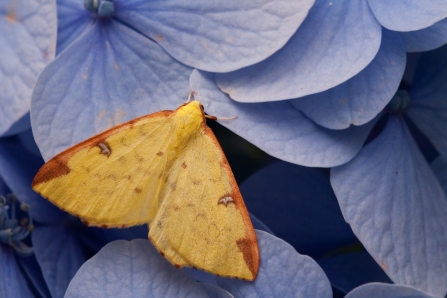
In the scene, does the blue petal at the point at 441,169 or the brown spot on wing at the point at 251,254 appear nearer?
the brown spot on wing at the point at 251,254

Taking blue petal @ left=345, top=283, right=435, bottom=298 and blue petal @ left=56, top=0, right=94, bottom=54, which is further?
blue petal @ left=56, top=0, right=94, bottom=54

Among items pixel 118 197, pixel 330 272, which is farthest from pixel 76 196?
pixel 330 272

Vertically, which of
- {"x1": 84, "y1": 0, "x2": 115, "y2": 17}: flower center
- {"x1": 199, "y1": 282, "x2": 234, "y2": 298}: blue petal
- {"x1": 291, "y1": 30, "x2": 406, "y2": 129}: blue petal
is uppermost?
{"x1": 84, "y1": 0, "x2": 115, "y2": 17}: flower center

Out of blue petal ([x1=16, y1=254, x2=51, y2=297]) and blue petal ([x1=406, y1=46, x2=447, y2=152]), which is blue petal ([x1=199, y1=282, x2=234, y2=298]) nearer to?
blue petal ([x1=16, y1=254, x2=51, y2=297])

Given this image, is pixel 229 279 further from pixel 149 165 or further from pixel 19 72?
pixel 19 72

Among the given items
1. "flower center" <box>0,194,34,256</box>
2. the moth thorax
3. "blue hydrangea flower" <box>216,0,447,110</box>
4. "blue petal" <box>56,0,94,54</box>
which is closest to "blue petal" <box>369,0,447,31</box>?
"blue hydrangea flower" <box>216,0,447,110</box>

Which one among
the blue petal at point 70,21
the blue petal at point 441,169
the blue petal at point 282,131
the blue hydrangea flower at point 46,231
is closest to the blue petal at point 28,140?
the blue hydrangea flower at point 46,231

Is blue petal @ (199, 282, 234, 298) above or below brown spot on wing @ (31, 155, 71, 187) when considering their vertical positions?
below

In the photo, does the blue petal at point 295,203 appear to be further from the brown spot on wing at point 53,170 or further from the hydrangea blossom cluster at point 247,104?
the brown spot on wing at point 53,170
